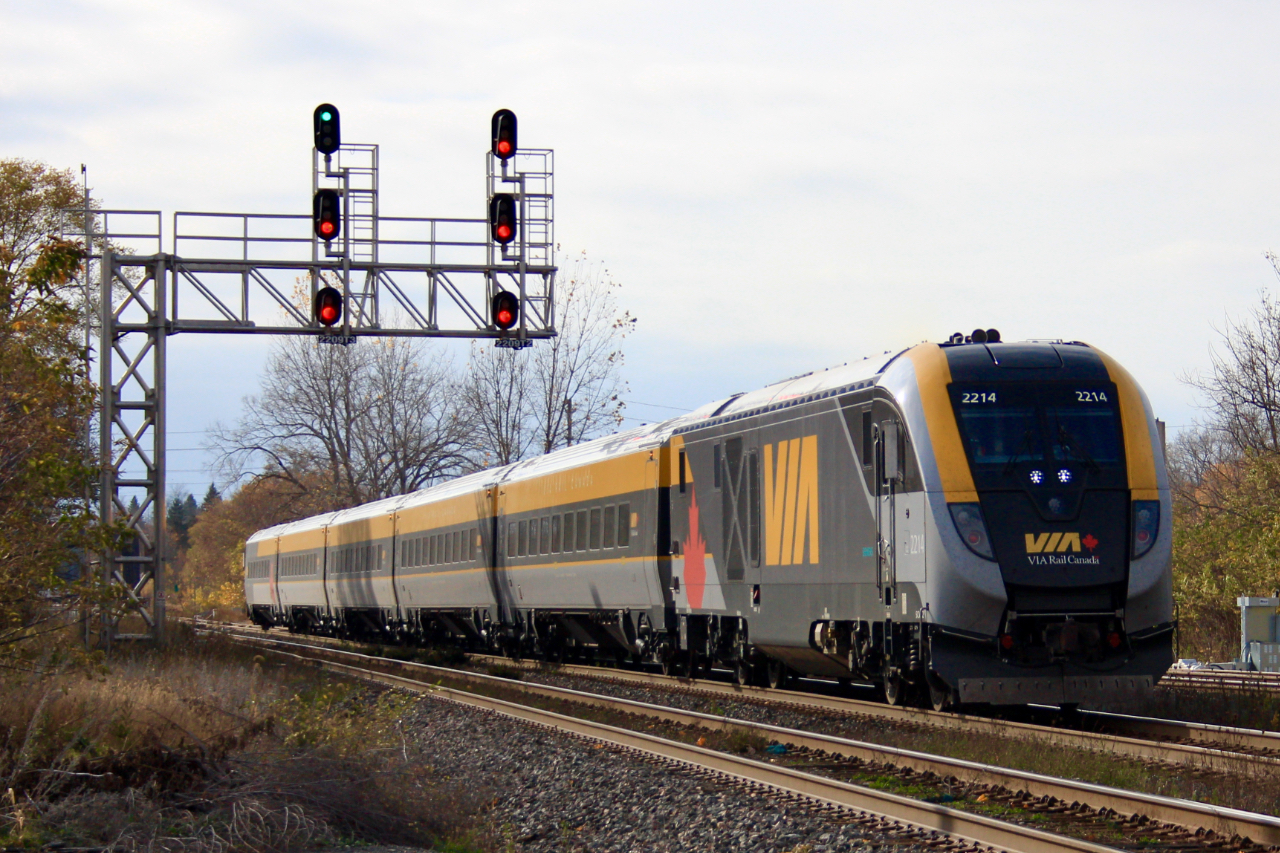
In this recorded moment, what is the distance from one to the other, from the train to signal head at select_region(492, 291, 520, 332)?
101 inches

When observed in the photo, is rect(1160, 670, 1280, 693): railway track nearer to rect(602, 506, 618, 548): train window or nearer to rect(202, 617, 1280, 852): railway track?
rect(202, 617, 1280, 852): railway track

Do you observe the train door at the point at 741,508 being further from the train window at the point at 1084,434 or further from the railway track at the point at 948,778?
the train window at the point at 1084,434

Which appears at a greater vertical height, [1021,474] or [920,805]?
[1021,474]

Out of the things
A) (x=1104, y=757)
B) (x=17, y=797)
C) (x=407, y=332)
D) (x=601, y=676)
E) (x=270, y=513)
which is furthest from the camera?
(x=270, y=513)

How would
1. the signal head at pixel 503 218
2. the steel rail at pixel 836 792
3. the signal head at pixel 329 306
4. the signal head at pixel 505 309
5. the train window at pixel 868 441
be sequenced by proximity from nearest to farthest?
the steel rail at pixel 836 792, the train window at pixel 868 441, the signal head at pixel 503 218, the signal head at pixel 329 306, the signal head at pixel 505 309

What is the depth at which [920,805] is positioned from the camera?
29.0 ft

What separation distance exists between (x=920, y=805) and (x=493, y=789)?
12.8ft

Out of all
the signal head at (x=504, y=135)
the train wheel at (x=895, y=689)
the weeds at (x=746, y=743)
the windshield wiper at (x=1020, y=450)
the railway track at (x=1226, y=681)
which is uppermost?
the signal head at (x=504, y=135)

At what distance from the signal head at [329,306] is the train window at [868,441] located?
9312 millimetres

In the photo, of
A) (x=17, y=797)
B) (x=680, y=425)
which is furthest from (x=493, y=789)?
(x=680, y=425)

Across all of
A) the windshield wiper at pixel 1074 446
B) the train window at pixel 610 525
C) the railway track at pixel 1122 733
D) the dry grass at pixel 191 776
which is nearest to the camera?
the dry grass at pixel 191 776

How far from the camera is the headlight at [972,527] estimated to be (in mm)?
12508

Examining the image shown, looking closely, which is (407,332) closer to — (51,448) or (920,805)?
(51,448)

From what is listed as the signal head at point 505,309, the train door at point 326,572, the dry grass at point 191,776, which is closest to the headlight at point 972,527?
the dry grass at point 191,776
